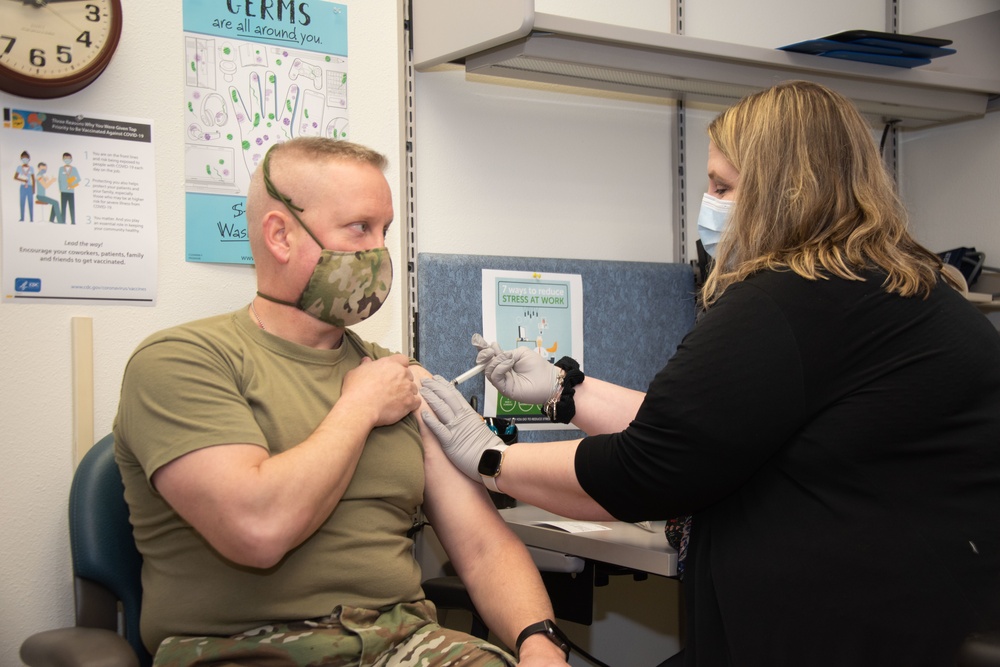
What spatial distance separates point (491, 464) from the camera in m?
1.47

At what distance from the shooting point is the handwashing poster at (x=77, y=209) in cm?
159

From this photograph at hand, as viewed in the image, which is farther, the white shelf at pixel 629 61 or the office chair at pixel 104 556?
the white shelf at pixel 629 61

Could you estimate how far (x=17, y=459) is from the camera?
1.60 m

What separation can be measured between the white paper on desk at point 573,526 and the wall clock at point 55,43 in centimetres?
115

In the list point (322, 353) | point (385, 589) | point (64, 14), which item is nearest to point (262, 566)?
point (385, 589)

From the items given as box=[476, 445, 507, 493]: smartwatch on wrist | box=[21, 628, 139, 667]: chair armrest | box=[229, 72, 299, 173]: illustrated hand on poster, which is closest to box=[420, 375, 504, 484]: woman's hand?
box=[476, 445, 507, 493]: smartwatch on wrist

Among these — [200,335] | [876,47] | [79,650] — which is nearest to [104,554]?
[79,650]

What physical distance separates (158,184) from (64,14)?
33 cm

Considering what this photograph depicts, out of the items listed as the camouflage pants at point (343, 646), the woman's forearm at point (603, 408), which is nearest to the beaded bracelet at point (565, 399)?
the woman's forearm at point (603, 408)

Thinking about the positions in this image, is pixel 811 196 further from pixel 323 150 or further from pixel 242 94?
pixel 242 94

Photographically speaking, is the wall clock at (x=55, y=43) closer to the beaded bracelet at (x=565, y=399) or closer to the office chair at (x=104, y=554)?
the office chair at (x=104, y=554)

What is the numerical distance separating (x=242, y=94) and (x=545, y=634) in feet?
3.89

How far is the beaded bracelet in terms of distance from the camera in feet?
5.72

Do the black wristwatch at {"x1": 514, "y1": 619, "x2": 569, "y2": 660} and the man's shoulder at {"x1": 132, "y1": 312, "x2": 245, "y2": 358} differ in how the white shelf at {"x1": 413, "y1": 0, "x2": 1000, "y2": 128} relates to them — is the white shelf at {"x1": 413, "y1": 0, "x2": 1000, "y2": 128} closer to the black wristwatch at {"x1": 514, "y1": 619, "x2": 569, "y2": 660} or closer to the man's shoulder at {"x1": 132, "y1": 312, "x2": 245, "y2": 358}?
the man's shoulder at {"x1": 132, "y1": 312, "x2": 245, "y2": 358}
